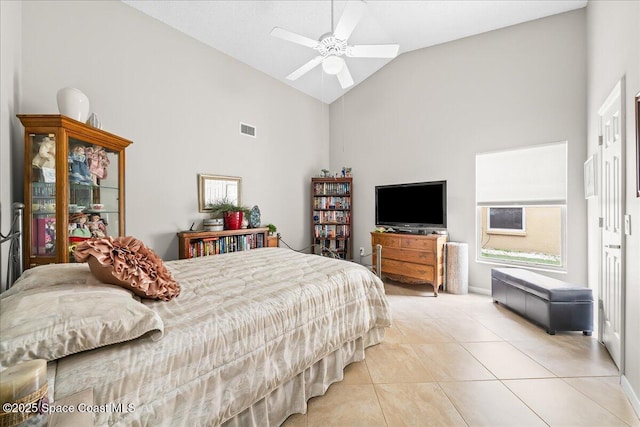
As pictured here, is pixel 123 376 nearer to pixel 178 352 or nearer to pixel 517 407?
pixel 178 352

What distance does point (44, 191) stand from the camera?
6.77 feet

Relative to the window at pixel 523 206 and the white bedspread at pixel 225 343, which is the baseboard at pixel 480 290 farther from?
the white bedspread at pixel 225 343

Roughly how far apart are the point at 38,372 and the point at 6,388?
0.07 meters

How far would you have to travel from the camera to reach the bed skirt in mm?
1345

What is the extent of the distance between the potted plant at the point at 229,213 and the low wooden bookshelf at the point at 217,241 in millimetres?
110

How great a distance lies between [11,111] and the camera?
2.09 metres

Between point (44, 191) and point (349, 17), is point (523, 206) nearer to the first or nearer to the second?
point (349, 17)

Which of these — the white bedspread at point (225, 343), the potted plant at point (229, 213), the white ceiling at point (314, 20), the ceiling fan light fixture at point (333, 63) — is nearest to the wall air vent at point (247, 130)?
the white ceiling at point (314, 20)

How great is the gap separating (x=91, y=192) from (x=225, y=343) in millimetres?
2131

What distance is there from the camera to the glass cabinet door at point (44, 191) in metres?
2.04

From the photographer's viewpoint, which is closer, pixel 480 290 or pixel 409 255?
pixel 480 290

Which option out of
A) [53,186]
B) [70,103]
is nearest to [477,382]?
[53,186]

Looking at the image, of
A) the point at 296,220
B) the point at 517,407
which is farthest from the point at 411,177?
the point at 517,407

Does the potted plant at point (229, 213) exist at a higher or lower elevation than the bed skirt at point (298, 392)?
higher
